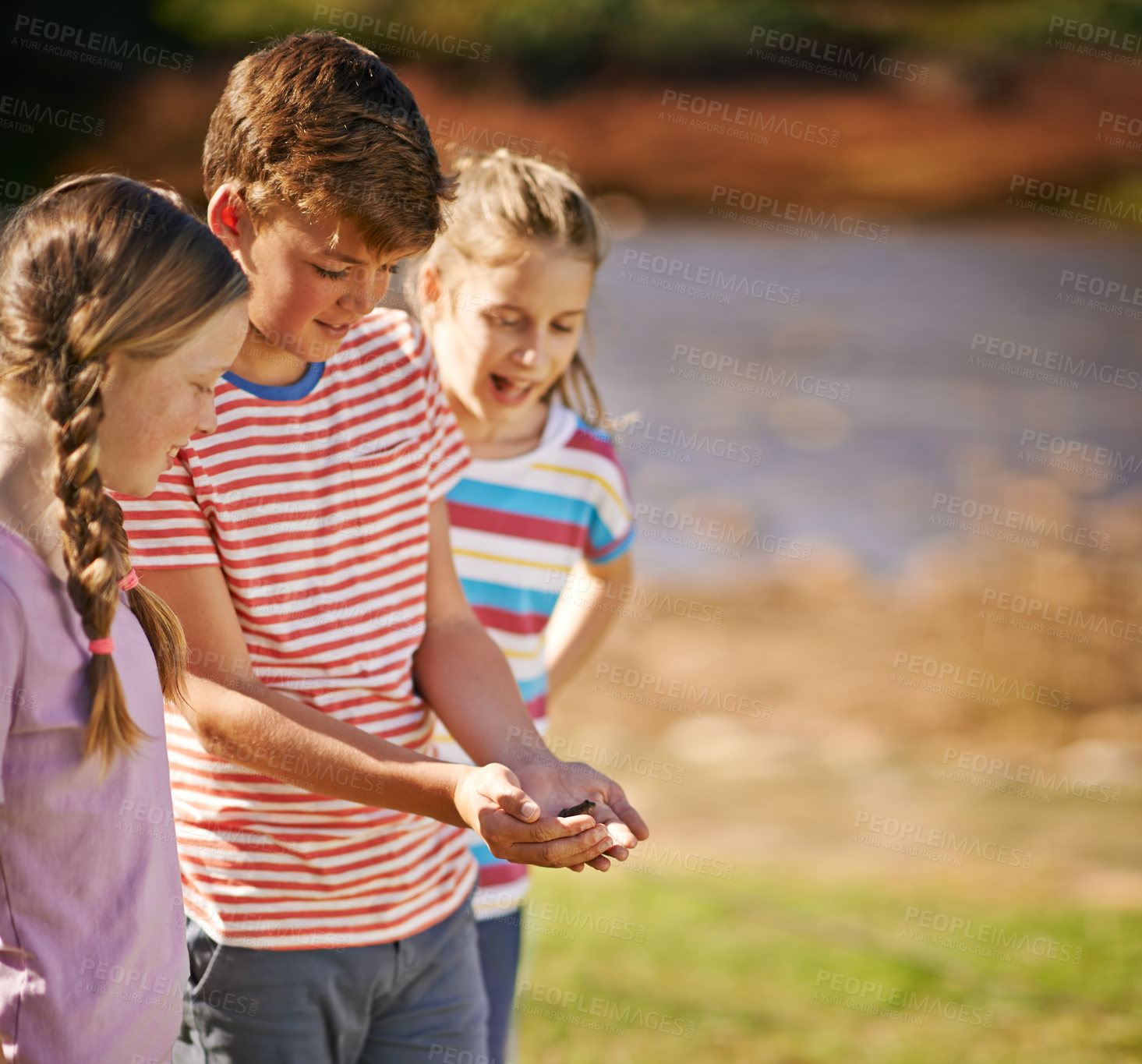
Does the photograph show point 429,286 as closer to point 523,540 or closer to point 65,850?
point 523,540

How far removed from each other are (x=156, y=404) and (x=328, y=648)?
466mm

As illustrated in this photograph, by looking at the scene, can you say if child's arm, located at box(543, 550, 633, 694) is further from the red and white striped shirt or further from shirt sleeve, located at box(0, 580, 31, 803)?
shirt sleeve, located at box(0, 580, 31, 803)

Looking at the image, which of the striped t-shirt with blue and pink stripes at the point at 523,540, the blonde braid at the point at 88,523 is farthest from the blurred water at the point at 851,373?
the blonde braid at the point at 88,523

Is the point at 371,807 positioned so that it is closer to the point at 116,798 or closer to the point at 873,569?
the point at 116,798

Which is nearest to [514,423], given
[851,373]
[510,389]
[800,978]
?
[510,389]

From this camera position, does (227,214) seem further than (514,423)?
No

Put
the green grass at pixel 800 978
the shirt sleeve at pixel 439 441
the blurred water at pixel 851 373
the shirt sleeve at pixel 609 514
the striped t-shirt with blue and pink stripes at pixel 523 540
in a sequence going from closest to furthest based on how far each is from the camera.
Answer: the shirt sleeve at pixel 439 441 → the striped t-shirt with blue and pink stripes at pixel 523 540 → the shirt sleeve at pixel 609 514 → the green grass at pixel 800 978 → the blurred water at pixel 851 373

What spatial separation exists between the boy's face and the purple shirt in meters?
0.41

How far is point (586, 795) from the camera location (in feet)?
4.83

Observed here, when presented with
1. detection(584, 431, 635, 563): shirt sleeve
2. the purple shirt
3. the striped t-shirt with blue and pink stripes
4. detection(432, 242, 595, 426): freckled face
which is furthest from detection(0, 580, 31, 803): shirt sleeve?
detection(584, 431, 635, 563): shirt sleeve

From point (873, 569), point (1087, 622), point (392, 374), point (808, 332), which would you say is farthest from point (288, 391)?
point (808, 332)

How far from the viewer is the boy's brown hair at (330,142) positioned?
4.57 feet

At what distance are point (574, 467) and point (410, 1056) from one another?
1.05 m

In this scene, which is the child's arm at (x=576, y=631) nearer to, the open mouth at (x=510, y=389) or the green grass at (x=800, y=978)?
the open mouth at (x=510, y=389)
